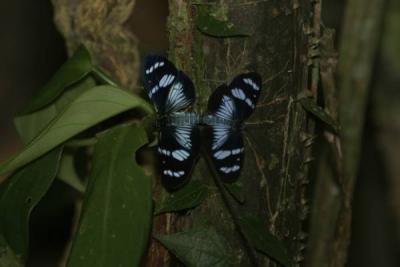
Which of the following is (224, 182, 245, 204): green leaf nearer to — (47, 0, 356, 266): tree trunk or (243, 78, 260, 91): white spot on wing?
(47, 0, 356, 266): tree trunk

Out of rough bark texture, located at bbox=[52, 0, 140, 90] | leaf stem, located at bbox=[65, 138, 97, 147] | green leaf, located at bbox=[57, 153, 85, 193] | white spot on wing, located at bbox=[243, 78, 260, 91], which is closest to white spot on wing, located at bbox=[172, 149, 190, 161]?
white spot on wing, located at bbox=[243, 78, 260, 91]

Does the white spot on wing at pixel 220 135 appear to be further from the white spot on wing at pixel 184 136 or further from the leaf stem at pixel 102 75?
the leaf stem at pixel 102 75

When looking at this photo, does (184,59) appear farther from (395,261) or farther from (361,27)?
(395,261)

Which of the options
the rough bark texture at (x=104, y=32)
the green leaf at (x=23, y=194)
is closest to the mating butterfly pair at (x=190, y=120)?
the green leaf at (x=23, y=194)

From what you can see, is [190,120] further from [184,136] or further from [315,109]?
[315,109]

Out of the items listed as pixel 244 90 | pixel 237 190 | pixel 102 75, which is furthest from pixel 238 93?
pixel 102 75

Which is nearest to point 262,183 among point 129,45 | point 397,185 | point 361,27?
point 361,27
